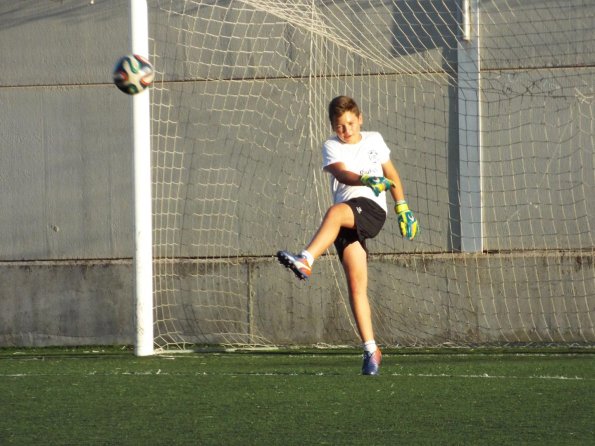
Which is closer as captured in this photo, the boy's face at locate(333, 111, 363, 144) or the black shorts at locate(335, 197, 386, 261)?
the black shorts at locate(335, 197, 386, 261)

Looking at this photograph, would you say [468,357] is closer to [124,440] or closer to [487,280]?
[487,280]

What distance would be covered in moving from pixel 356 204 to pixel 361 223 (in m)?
0.12

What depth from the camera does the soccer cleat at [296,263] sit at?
6410 mm

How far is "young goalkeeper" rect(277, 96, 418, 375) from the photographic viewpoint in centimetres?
674

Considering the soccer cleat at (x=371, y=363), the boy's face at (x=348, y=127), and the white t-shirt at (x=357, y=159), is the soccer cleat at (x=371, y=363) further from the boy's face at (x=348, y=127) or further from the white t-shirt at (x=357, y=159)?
the boy's face at (x=348, y=127)

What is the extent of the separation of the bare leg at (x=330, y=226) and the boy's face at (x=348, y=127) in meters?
0.43

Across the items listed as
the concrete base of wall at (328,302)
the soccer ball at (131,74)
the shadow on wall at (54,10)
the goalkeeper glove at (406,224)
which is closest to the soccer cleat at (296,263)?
the goalkeeper glove at (406,224)

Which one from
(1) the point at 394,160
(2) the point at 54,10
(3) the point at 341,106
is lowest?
(1) the point at 394,160

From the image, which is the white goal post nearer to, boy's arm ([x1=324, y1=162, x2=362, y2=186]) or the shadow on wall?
the shadow on wall

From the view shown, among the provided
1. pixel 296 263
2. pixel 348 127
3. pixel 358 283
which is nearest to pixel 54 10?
pixel 348 127

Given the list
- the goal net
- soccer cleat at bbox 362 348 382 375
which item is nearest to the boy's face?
soccer cleat at bbox 362 348 382 375

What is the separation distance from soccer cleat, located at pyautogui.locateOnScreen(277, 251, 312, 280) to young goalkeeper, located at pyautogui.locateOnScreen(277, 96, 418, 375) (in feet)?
0.50

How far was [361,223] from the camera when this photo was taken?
6.84m

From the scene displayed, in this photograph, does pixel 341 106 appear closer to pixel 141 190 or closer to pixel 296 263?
pixel 296 263
